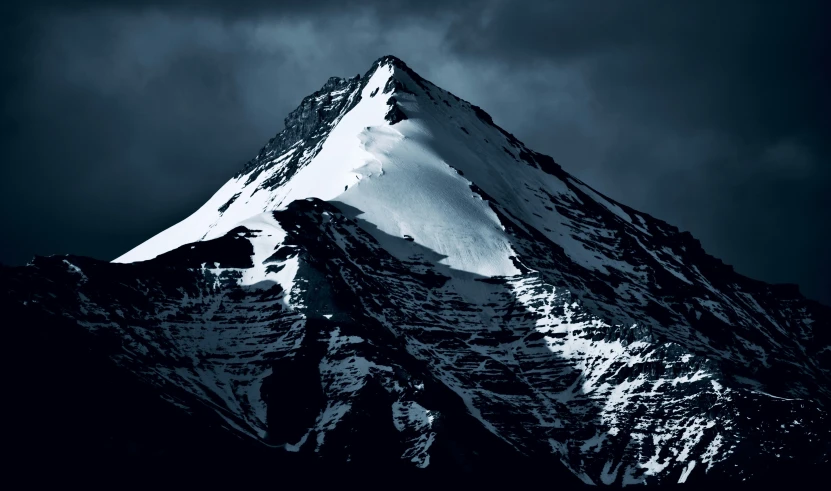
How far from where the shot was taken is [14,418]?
7210 inches

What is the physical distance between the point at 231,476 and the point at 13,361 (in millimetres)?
33668

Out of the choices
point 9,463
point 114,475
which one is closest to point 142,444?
point 114,475

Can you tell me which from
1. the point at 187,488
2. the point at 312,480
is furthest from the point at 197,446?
the point at 312,480

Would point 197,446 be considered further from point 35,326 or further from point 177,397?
point 35,326

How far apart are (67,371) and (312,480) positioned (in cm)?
3735

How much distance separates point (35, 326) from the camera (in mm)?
198250

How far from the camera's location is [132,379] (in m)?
196

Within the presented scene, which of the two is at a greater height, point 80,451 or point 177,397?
point 177,397

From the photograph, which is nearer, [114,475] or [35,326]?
[114,475]

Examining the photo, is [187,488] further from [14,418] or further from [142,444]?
[14,418]

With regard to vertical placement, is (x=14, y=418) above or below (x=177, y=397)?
below

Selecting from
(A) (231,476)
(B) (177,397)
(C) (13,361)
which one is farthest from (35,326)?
(A) (231,476)

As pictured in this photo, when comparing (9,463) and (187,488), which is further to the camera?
(187,488)

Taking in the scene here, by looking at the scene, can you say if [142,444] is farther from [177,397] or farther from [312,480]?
[312,480]
